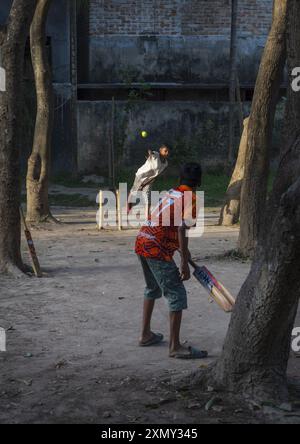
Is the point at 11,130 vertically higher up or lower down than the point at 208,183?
higher up

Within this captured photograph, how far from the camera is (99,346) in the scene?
7.41 meters

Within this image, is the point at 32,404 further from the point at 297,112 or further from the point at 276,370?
the point at 297,112

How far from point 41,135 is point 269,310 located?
32.7 ft

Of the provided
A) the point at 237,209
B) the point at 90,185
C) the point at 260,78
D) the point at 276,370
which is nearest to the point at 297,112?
the point at 276,370

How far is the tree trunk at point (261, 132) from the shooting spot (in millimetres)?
11094

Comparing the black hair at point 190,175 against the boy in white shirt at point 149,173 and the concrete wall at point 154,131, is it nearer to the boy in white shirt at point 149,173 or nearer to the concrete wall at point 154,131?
the boy in white shirt at point 149,173

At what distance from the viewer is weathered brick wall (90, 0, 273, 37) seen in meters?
21.5

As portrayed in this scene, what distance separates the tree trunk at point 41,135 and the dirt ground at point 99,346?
2479 mm

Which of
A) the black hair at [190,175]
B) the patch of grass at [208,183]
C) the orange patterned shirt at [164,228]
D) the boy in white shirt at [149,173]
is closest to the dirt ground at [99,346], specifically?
the orange patterned shirt at [164,228]

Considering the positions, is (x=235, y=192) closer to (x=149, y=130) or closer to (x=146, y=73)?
(x=149, y=130)

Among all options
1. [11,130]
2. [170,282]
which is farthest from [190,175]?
[11,130]

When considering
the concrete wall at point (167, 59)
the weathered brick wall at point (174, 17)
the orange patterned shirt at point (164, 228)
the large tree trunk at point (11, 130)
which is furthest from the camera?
the concrete wall at point (167, 59)

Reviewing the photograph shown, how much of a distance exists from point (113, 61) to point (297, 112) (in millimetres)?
15931

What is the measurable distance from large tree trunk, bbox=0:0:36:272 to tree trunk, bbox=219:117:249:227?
4.93m
